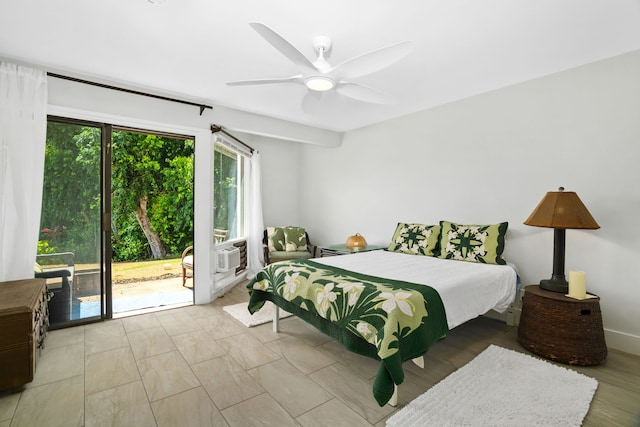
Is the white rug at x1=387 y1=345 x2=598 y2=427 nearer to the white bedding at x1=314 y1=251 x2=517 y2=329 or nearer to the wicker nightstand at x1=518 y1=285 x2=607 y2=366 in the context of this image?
the wicker nightstand at x1=518 y1=285 x2=607 y2=366

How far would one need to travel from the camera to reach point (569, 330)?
7.55ft

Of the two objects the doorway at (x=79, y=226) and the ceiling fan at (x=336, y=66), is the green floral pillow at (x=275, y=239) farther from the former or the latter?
the ceiling fan at (x=336, y=66)

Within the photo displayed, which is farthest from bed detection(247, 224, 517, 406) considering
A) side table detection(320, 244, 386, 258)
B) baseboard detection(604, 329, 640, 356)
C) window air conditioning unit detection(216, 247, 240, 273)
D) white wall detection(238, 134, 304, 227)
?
white wall detection(238, 134, 304, 227)

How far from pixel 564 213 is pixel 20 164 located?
4.66 metres

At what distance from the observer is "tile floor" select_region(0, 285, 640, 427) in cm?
176

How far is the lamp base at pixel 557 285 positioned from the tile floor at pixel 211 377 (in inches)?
24.1

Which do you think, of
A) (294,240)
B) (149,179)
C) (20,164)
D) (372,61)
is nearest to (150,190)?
(149,179)

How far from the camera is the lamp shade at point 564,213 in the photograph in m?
2.41

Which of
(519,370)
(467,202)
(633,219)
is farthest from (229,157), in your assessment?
(633,219)

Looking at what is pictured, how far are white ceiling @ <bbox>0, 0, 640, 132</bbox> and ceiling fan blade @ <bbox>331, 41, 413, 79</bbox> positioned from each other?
12.6 inches

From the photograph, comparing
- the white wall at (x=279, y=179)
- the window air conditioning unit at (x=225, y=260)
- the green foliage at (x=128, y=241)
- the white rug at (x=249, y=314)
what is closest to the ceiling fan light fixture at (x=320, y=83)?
the white rug at (x=249, y=314)

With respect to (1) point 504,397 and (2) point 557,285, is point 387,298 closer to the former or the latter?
(1) point 504,397

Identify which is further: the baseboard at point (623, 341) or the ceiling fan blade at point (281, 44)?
the baseboard at point (623, 341)

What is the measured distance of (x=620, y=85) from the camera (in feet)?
8.45
